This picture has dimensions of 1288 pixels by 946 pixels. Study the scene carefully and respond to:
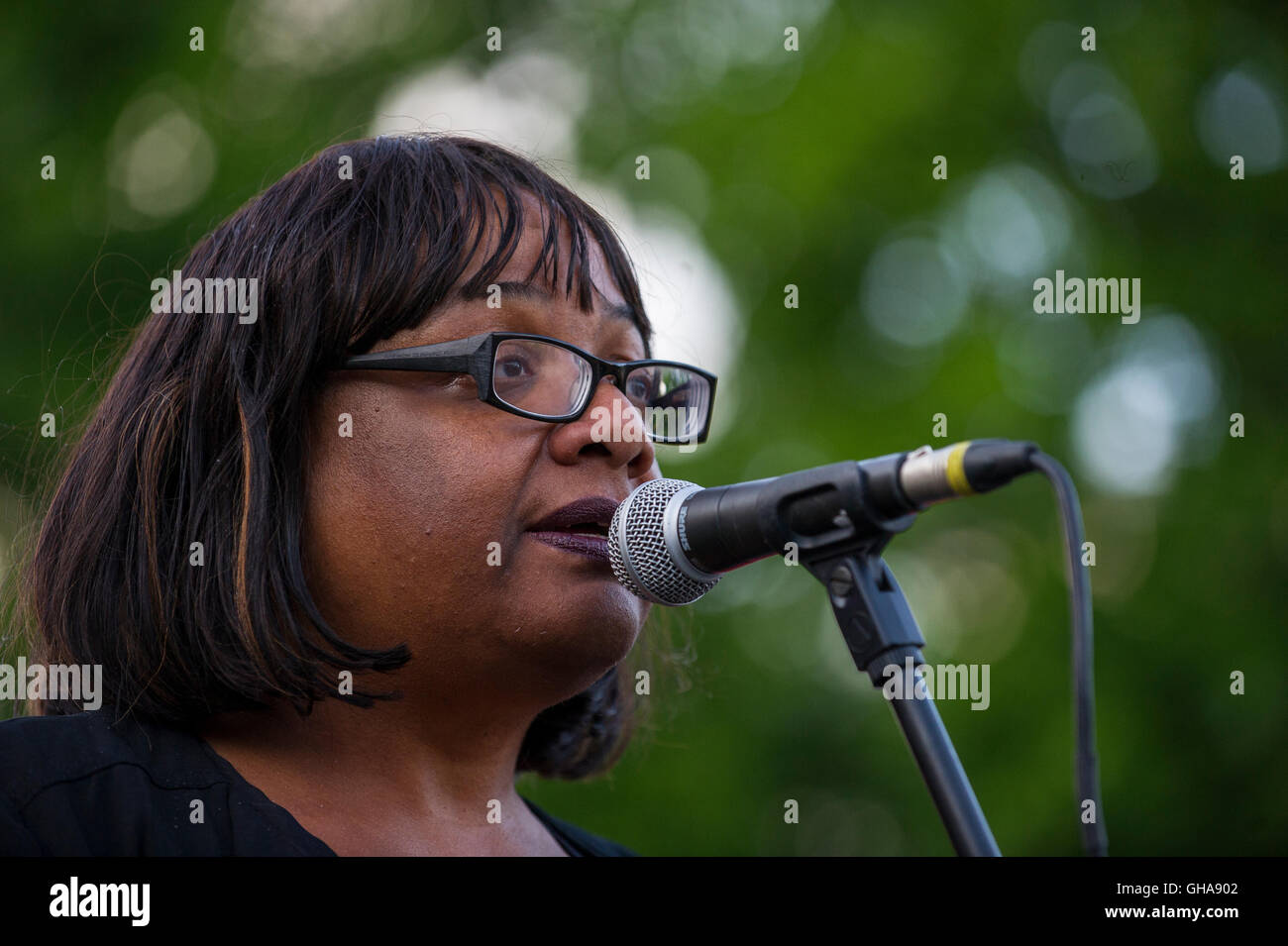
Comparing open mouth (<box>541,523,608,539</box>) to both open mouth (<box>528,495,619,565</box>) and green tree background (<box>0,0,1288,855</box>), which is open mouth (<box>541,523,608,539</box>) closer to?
open mouth (<box>528,495,619,565</box>)

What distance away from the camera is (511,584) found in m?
2.31

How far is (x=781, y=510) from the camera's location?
179 cm

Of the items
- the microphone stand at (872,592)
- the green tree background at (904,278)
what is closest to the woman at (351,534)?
the microphone stand at (872,592)

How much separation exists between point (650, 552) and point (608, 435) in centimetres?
43

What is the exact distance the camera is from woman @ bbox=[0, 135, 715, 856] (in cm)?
230

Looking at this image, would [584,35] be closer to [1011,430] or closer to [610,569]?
[1011,430]

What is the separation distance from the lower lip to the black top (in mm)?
651

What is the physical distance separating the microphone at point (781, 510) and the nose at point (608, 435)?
0.27 m

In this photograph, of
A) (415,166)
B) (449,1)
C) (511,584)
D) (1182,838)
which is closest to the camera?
(511,584)
